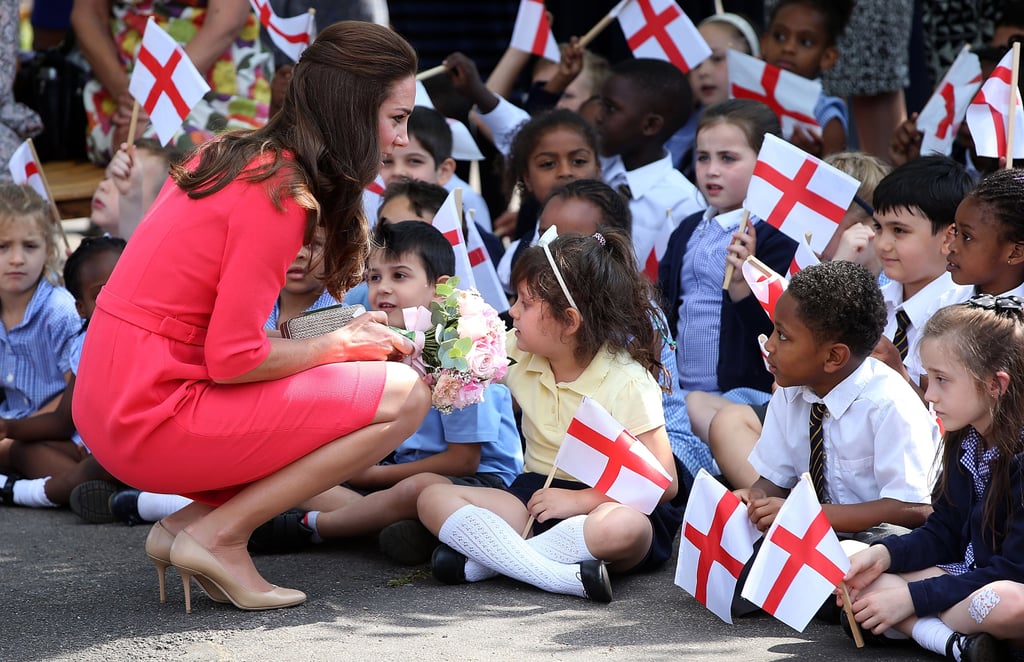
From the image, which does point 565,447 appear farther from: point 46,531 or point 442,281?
point 46,531

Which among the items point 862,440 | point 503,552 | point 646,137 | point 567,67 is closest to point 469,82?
point 567,67

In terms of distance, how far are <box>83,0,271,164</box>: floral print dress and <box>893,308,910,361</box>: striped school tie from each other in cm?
313

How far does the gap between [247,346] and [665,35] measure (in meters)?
3.74

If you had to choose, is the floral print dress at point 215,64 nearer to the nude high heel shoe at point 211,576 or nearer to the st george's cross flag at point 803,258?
the st george's cross flag at point 803,258

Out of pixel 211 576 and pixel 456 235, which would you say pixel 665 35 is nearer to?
pixel 456 235

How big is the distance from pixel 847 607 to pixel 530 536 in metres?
1.03

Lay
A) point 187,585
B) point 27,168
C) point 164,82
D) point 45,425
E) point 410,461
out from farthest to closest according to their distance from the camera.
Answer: point 27,168, point 164,82, point 45,425, point 410,461, point 187,585

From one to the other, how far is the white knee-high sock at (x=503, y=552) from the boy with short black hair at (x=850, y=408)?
0.54 meters

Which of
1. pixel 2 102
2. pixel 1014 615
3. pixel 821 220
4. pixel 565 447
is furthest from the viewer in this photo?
pixel 2 102

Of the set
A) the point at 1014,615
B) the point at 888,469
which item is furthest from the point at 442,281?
Result: the point at 1014,615

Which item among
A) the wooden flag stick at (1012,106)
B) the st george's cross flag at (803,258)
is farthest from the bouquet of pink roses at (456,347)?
the wooden flag stick at (1012,106)

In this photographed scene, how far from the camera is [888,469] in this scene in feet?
11.5

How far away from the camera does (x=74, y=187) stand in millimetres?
6633

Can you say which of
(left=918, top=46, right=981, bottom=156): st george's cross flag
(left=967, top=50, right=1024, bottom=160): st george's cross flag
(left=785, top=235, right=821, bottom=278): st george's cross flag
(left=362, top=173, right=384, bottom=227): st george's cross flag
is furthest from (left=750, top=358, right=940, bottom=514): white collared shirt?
(left=362, top=173, right=384, bottom=227): st george's cross flag
